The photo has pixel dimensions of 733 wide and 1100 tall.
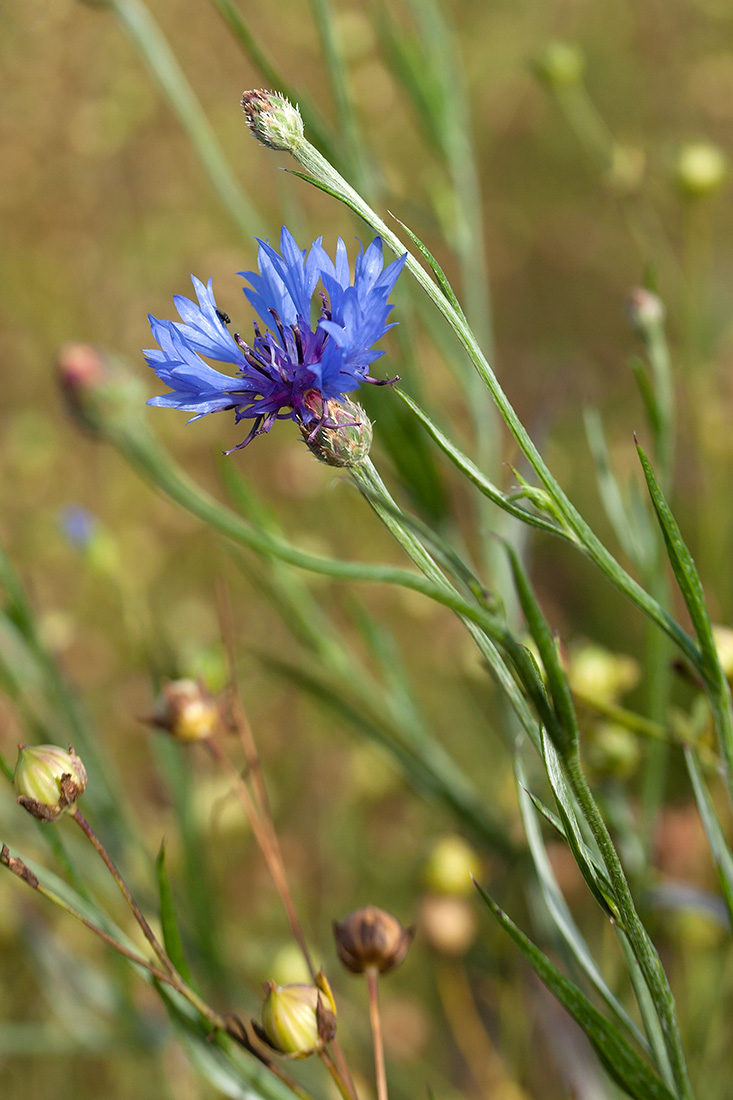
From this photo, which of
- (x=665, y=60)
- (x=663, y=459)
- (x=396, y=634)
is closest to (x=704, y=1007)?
(x=663, y=459)

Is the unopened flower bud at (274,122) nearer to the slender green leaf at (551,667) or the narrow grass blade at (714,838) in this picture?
the slender green leaf at (551,667)

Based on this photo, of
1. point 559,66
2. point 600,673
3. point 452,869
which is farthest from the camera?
point 559,66

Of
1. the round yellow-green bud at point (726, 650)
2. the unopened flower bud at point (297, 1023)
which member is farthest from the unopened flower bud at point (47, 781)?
the round yellow-green bud at point (726, 650)

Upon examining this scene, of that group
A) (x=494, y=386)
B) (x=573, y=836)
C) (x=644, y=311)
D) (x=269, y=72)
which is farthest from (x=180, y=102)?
(x=573, y=836)

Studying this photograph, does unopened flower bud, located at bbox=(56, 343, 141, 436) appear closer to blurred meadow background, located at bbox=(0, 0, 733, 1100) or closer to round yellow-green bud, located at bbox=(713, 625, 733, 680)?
blurred meadow background, located at bbox=(0, 0, 733, 1100)

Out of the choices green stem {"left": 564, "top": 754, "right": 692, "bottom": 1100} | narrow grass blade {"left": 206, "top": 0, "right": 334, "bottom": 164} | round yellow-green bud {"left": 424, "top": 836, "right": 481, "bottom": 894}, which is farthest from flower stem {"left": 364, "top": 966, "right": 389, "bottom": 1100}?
narrow grass blade {"left": 206, "top": 0, "right": 334, "bottom": 164}

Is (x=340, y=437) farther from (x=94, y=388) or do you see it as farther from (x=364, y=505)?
(x=364, y=505)
